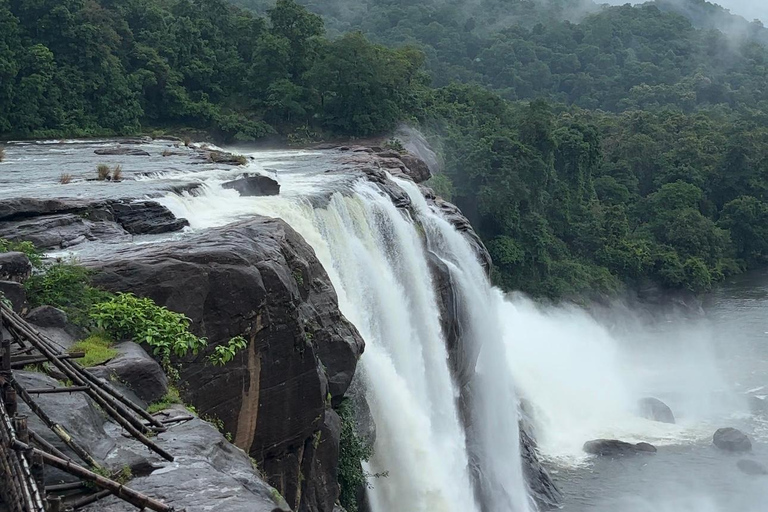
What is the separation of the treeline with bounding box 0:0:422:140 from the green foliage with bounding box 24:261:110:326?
20.3 metres

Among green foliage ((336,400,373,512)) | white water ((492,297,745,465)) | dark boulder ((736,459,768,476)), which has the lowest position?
white water ((492,297,745,465))

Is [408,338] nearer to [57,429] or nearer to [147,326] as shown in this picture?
[147,326]

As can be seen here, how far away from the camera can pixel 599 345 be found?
3659cm

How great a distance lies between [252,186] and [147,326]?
810 centimetres

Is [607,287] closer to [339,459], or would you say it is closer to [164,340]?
[339,459]

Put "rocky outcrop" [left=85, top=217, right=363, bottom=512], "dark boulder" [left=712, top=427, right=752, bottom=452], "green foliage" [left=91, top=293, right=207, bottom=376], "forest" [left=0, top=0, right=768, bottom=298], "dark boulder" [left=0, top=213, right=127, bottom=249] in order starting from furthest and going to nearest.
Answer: "forest" [left=0, top=0, right=768, bottom=298] → "dark boulder" [left=712, top=427, right=752, bottom=452] → "dark boulder" [left=0, top=213, right=127, bottom=249] → "rocky outcrop" [left=85, top=217, right=363, bottom=512] → "green foliage" [left=91, top=293, right=207, bottom=376]

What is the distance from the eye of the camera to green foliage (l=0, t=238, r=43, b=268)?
11.4m

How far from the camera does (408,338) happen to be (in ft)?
59.2

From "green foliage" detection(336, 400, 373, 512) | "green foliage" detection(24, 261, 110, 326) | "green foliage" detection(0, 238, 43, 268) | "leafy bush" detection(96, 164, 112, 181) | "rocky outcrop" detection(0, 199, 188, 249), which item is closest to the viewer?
"green foliage" detection(24, 261, 110, 326)

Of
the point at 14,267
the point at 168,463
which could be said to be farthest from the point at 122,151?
the point at 168,463

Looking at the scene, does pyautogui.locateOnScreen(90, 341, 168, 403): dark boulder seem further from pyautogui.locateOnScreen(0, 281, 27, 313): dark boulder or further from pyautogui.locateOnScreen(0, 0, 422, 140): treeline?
pyautogui.locateOnScreen(0, 0, 422, 140): treeline

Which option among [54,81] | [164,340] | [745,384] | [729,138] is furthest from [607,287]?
[164,340]

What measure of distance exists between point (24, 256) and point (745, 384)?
27.8 m

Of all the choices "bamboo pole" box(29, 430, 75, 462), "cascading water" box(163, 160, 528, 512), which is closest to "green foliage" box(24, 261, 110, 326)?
"bamboo pole" box(29, 430, 75, 462)
